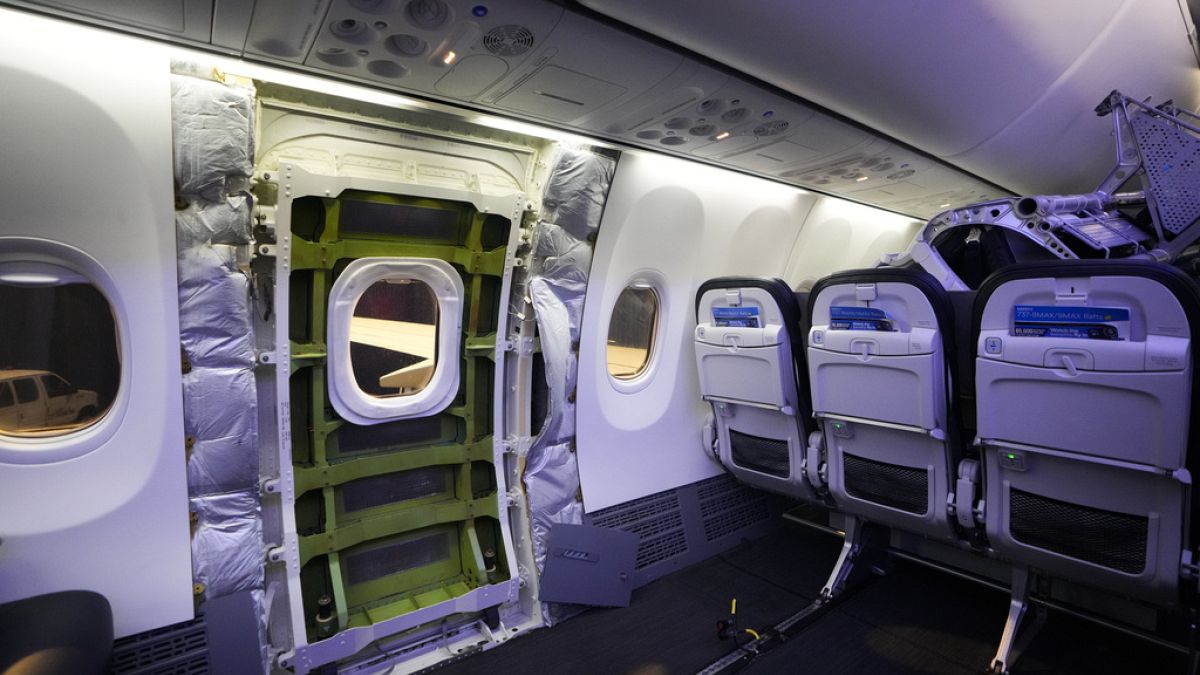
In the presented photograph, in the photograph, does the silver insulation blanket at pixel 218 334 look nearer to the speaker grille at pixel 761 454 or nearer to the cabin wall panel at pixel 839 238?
the speaker grille at pixel 761 454

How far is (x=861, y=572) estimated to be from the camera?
15.6ft

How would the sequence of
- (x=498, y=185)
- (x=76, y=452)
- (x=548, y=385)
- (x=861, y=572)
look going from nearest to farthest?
(x=76, y=452), (x=498, y=185), (x=548, y=385), (x=861, y=572)

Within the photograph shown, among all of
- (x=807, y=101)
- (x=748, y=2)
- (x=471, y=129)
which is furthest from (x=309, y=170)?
(x=807, y=101)

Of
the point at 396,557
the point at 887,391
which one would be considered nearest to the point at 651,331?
the point at 887,391

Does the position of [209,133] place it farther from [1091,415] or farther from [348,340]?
[1091,415]

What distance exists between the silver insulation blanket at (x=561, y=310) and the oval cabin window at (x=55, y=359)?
2.33 metres

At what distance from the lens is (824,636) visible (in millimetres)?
3990

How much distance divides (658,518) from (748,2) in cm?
396

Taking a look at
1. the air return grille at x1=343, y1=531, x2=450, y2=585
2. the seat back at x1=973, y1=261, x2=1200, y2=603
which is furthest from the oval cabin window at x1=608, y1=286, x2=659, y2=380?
the seat back at x1=973, y1=261, x2=1200, y2=603

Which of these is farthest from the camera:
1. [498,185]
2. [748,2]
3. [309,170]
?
[498,185]

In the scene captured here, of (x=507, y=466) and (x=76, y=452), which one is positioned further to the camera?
(x=507, y=466)

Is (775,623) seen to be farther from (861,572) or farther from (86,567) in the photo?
(86,567)

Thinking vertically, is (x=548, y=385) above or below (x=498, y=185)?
below

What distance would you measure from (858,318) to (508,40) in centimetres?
268
